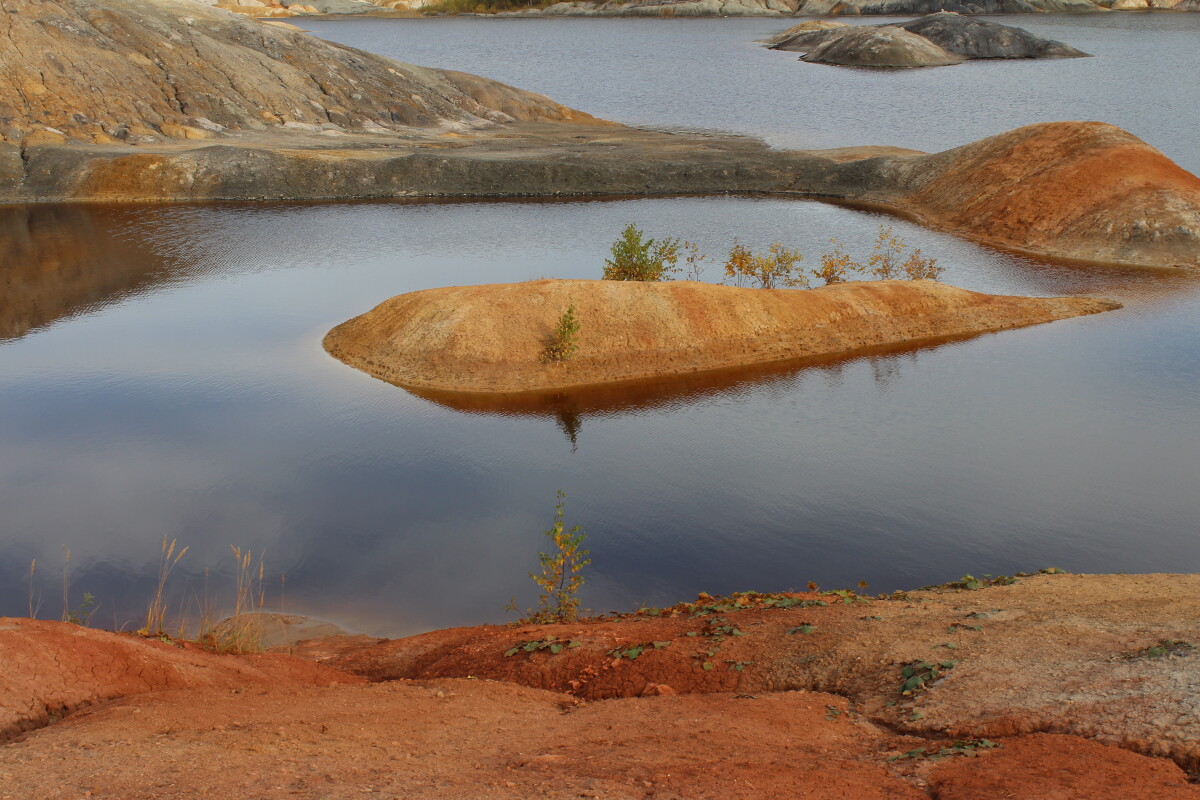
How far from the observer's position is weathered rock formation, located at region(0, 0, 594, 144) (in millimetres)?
64188

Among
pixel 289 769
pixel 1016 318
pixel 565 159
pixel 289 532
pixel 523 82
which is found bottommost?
pixel 289 532

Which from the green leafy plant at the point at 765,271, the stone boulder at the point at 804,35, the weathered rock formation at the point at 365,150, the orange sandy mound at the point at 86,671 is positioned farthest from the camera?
the stone boulder at the point at 804,35

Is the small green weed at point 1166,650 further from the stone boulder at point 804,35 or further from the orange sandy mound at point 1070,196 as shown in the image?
the stone boulder at point 804,35

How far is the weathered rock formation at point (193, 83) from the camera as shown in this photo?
211 feet

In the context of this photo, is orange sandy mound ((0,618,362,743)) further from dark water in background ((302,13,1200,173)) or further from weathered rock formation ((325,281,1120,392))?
dark water in background ((302,13,1200,173))

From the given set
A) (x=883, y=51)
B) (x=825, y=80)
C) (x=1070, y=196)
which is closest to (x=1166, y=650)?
(x=1070, y=196)

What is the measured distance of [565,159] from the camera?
63.0 metres

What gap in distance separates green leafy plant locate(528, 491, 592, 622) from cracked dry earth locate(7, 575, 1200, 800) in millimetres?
1933

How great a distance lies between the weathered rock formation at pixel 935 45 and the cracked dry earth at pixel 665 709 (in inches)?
4511

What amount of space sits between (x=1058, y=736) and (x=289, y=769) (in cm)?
754

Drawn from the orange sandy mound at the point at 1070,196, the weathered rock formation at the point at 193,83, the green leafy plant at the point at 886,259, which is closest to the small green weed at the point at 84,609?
the green leafy plant at the point at 886,259

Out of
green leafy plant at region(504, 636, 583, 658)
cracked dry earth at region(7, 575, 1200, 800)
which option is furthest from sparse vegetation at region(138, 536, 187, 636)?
green leafy plant at region(504, 636, 583, 658)

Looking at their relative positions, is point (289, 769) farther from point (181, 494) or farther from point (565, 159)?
point (565, 159)

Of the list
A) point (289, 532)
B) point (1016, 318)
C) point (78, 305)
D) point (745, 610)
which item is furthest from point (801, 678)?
point (78, 305)
